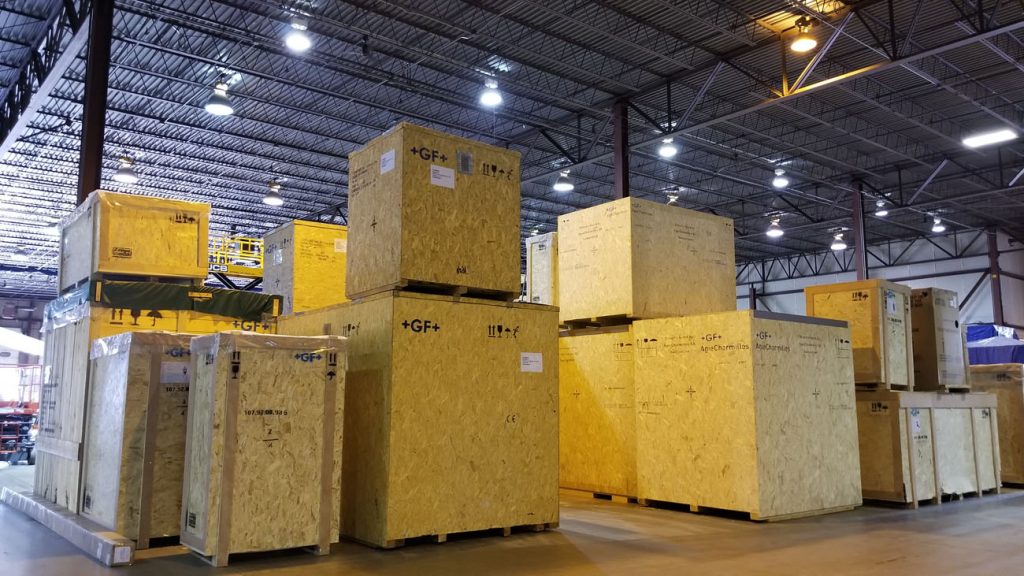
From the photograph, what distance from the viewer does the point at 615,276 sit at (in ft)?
27.1

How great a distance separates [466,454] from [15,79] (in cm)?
1408

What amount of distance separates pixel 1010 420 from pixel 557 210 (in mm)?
17120

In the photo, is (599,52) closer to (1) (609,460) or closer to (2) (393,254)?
(1) (609,460)

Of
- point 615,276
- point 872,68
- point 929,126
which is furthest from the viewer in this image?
point 929,126

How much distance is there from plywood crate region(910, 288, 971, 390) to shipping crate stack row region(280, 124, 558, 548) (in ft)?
17.3

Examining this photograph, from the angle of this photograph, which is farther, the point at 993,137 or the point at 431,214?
the point at 993,137

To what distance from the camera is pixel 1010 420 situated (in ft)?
34.0

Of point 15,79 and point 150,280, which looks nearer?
point 150,280

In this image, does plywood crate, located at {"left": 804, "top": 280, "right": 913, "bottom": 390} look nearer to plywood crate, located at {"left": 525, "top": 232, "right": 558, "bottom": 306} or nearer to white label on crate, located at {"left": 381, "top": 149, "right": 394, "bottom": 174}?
plywood crate, located at {"left": 525, "top": 232, "right": 558, "bottom": 306}

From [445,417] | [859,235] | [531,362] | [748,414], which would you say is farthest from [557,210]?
[445,417]

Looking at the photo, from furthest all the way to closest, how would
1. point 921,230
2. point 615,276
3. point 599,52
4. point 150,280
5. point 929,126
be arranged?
point 921,230 < point 929,126 < point 599,52 < point 615,276 < point 150,280

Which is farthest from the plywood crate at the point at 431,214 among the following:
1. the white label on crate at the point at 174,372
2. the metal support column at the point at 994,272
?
the metal support column at the point at 994,272

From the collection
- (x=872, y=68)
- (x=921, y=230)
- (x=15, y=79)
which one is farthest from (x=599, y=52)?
(x=921, y=230)

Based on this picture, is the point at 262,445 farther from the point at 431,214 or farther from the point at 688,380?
the point at 688,380
